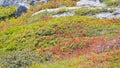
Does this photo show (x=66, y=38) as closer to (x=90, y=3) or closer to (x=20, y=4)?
(x=90, y=3)

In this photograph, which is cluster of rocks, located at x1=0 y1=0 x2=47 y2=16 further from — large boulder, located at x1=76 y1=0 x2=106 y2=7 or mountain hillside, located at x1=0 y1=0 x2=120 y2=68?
large boulder, located at x1=76 y1=0 x2=106 y2=7

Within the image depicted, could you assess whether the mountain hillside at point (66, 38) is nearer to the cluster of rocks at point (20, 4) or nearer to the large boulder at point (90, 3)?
the large boulder at point (90, 3)

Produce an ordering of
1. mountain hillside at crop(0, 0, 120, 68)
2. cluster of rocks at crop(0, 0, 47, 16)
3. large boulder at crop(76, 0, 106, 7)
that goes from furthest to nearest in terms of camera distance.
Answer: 1. cluster of rocks at crop(0, 0, 47, 16)
2. large boulder at crop(76, 0, 106, 7)
3. mountain hillside at crop(0, 0, 120, 68)

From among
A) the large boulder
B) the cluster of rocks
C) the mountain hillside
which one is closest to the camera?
the mountain hillside

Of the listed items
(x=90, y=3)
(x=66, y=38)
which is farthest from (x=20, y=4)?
(x=66, y=38)

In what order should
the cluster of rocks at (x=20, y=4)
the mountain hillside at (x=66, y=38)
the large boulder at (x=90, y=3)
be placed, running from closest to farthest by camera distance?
the mountain hillside at (x=66, y=38), the large boulder at (x=90, y=3), the cluster of rocks at (x=20, y=4)

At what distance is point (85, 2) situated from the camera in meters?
33.3

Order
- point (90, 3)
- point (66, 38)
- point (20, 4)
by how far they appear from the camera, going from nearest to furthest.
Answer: point (66, 38)
point (90, 3)
point (20, 4)

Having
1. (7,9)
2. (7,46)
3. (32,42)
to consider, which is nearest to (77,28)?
(32,42)

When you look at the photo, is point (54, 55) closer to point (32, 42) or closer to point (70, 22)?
point (32, 42)

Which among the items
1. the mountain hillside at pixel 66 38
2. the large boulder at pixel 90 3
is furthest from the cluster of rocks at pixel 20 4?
the large boulder at pixel 90 3

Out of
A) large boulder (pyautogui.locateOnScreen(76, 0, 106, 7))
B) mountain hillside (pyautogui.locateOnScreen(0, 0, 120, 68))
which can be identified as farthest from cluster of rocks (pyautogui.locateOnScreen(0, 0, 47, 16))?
large boulder (pyautogui.locateOnScreen(76, 0, 106, 7))

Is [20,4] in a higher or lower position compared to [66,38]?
lower

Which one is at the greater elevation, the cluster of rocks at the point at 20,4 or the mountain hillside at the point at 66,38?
the mountain hillside at the point at 66,38
